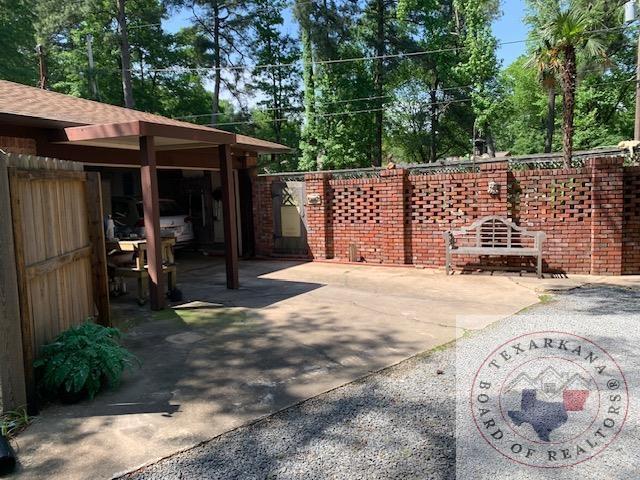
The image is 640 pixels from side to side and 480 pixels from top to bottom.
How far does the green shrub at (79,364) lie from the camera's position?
3.71 meters

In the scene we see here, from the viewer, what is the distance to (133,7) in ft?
90.7

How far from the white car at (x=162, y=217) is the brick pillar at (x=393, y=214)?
4.82 meters

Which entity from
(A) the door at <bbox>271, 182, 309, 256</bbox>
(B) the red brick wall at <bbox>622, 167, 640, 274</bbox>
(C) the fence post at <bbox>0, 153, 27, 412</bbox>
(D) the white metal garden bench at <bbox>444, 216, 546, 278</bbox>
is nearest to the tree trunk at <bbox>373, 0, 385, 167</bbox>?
(A) the door at <bbox>271, 182, 309, 256</bbox>

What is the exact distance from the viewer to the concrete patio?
10.6 feet

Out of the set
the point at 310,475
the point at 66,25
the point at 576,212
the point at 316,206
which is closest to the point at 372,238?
the point at 316,206

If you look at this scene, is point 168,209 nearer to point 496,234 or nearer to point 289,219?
point 289,219

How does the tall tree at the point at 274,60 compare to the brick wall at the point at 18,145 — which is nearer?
the brick wall at the point at 18,145

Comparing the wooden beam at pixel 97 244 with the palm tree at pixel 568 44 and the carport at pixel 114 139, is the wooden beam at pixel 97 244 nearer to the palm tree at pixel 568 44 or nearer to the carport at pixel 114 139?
the carport at pixel 114 139

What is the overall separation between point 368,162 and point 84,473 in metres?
24.4

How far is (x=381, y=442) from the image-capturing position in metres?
3.12

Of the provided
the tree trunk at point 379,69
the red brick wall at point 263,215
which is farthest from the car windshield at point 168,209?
the tree trunk at point 379,69

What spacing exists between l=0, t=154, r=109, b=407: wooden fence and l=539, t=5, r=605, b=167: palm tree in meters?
8.41

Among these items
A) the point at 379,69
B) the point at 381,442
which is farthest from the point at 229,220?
the point at 379,69

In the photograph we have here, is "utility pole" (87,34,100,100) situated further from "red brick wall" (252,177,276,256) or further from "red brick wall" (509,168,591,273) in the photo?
"red brick wall" (509,168,591,273)
